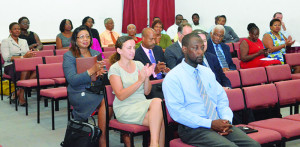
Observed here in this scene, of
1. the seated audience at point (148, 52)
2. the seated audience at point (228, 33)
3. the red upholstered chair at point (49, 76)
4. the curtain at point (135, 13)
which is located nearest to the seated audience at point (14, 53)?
the red upholstered chair at point (49, 76)

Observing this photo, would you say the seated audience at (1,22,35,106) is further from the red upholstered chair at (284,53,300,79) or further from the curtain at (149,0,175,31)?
the curtain at (149,0,175,31)

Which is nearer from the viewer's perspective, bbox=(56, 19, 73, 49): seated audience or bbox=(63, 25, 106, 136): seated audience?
bbox=(63, 25, 106, 136): seated audience

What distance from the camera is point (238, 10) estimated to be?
995cm

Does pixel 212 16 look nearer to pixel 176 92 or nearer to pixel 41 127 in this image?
pixel 41 127

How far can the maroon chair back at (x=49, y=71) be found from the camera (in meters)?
5.42

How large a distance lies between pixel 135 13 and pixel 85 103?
754 cm

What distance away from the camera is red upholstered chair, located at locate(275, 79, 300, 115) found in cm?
385

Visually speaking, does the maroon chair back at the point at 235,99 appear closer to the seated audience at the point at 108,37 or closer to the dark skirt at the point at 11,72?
the dark skirt at the point at 11,72

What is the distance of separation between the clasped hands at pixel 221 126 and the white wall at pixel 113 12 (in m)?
6.83

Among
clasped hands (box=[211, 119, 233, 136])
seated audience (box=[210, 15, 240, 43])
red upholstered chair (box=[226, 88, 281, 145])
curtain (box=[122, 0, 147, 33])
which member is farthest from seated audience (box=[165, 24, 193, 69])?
curtain (box=[122, 0, 147, 33])

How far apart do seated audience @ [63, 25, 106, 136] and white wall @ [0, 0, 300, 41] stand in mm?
5932

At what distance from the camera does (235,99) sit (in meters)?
3.48

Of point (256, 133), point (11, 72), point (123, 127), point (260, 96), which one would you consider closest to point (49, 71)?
point (11, 72)

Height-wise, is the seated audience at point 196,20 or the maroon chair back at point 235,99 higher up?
the seated audience at point 196,20
